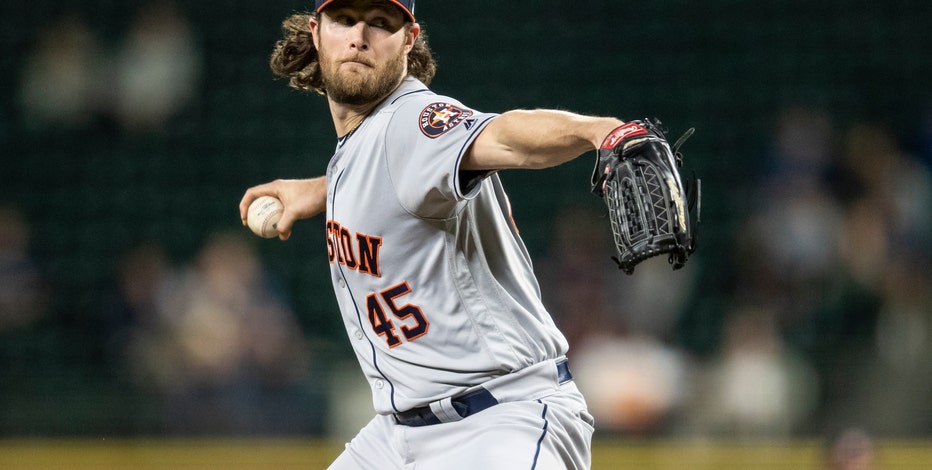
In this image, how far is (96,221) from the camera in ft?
29.7

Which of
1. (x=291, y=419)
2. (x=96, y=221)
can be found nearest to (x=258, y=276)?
(x=291, y=419)

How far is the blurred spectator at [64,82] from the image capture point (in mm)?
9094

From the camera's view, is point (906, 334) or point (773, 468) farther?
point (906, 334)

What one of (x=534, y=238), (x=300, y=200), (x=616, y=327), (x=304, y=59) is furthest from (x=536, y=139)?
(x=534, y=238)

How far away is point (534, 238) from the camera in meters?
8.59

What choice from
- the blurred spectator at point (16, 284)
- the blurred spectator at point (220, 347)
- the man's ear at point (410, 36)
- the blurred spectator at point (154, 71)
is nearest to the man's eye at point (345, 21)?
the man's ear at point (410, 36)

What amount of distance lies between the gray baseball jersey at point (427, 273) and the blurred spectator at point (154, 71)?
6.49m

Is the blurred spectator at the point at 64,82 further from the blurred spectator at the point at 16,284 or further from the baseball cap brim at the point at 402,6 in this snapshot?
the baseball cap brim at the point at 402,6

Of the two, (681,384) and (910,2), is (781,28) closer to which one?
(910,2)

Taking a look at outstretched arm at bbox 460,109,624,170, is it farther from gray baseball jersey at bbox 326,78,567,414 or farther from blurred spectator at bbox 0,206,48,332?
blurred spectator at bbox 0,206,48,332

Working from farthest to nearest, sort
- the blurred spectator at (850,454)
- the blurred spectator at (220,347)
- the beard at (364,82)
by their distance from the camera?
the blurred spectator at (220,347)
the blurred spectator at (850,454)
the beard at (364,82)

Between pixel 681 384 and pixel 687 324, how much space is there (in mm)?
1030

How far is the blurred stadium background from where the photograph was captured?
673 centimetres

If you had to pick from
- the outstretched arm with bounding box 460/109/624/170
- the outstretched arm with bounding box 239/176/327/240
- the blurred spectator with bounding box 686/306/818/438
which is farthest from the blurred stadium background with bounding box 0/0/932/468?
the outstretched arm with bounding box 460/109/624/170
